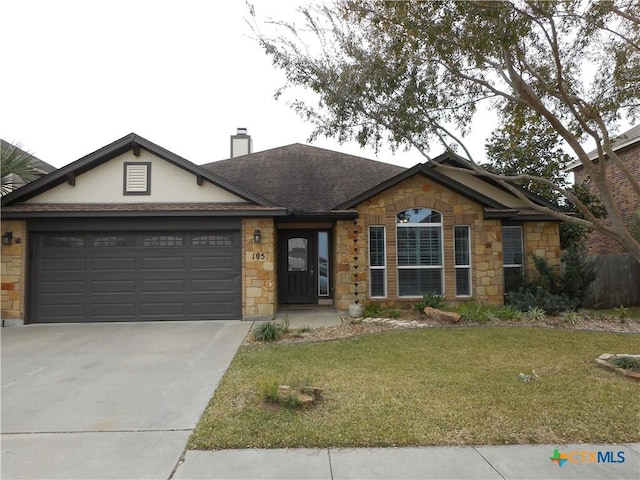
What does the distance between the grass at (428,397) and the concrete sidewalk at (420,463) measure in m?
0.11

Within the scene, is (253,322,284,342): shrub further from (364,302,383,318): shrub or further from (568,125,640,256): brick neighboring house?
(568,125,640,256): brick neighboring house

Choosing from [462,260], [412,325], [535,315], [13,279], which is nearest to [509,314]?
[535,315]

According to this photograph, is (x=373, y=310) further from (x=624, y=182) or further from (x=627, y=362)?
(x=624, y=182)

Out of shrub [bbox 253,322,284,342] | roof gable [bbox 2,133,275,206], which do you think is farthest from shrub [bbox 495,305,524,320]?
roof gable [bbox 2,133,275,206]

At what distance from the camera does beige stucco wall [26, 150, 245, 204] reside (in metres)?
9.90

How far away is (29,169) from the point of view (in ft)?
31.2

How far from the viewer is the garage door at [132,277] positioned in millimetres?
9586

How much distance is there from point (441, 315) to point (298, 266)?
4783 millimetres

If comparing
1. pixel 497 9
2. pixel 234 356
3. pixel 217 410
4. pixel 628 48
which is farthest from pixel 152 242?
pixel 628 48

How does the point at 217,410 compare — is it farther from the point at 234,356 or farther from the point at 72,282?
the point at 72,282

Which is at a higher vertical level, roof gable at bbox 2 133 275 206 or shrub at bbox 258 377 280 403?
roof gable at bbox 2 133 275 206

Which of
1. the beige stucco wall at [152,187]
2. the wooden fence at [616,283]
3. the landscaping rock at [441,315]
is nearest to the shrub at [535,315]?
the landscaping rock at [441,315]

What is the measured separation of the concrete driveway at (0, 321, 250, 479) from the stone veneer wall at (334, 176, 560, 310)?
11.6 ft

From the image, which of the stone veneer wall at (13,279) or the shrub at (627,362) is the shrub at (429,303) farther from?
the stone veneer wall at (13,279)
